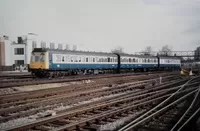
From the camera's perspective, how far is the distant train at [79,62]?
26.9 m

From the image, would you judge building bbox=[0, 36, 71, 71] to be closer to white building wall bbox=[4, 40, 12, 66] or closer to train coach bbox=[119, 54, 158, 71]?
white building wall bbox=[4, 40, 12, 66]

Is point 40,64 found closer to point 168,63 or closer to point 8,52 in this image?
point 168,63

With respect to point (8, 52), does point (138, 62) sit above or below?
below

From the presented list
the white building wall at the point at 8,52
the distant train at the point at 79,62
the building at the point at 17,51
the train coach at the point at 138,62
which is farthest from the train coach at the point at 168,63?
the white building wall at the point at 8,52

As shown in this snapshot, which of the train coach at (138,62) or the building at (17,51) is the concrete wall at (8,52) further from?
the train coach at (138,62)

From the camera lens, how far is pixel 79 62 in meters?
31.6

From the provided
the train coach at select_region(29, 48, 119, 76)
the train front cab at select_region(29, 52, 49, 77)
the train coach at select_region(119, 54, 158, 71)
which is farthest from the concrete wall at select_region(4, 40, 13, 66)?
the train front cab at select_region(29, 52, 49, 77)

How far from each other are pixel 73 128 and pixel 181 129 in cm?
347

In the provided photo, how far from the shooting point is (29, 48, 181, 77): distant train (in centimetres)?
2686

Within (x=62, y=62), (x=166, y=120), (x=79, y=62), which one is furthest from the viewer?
(x=79, y=62)

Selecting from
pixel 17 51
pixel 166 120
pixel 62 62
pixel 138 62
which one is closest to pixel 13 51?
pixel 17 51

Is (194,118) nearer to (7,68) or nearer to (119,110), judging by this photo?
(119,110)

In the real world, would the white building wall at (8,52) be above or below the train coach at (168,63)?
Answer: above

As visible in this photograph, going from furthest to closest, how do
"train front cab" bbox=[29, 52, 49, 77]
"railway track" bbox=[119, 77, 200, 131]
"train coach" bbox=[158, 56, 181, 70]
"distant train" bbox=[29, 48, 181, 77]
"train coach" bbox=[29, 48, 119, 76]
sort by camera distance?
"train coach" bbox=[158, 56, 181, 70] < "distant train" bbox=[29, 48, 181, 77] < "train coach" bbox=[29, 48, 119, 76] < "train front cab" bbox=[29, 52, 49, 77] < "railway track" bbox=[119, 77, 200, 131]
